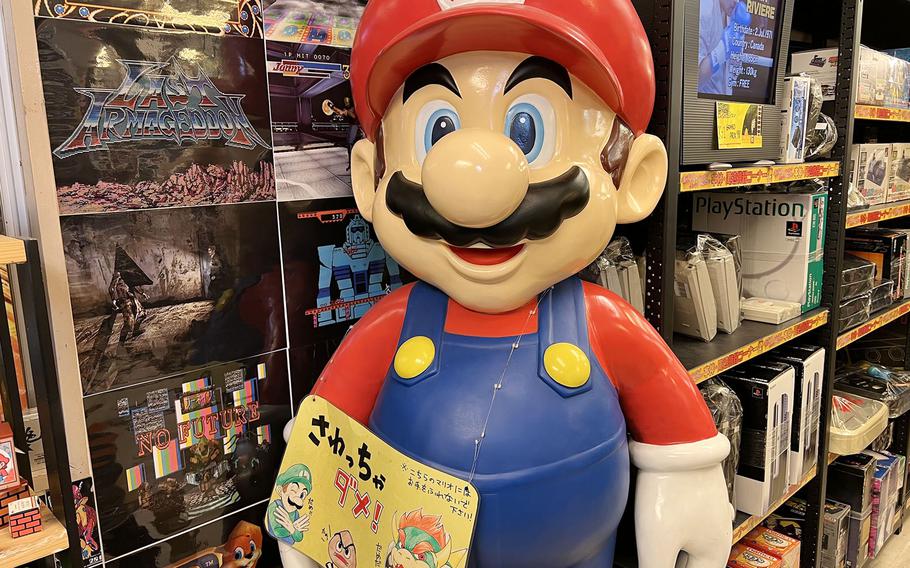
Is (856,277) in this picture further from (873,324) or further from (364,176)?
(364,176)

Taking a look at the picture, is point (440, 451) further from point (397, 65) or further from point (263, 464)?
point (397, 65)

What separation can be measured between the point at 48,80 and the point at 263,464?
748 mm

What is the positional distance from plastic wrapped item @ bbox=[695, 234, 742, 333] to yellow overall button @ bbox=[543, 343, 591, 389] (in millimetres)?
728

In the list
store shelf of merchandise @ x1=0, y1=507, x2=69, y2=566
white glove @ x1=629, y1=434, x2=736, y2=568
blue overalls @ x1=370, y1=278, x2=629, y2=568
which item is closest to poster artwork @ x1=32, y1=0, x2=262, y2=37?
blue overalls @ x1=370, y1=278, x2=629, y2=568

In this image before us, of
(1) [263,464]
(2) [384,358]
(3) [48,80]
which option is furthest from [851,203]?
(3) [48,80]

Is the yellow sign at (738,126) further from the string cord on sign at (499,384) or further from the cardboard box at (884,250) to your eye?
the cardboard box at (884,250)

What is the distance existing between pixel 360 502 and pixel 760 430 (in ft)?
3.71

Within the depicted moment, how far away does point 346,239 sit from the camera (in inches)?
53.9

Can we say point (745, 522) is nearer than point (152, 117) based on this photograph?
No

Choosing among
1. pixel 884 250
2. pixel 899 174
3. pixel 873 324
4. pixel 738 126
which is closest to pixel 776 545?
pixel 873 324

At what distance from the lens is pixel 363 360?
117 cm

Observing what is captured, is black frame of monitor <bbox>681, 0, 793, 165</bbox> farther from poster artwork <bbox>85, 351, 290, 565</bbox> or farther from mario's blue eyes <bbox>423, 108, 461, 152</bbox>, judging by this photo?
poster artwork <bbox>85, 351, 290, 565</bbox>

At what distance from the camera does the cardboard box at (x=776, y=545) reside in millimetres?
1951

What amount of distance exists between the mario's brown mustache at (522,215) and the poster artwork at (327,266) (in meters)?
0.35
